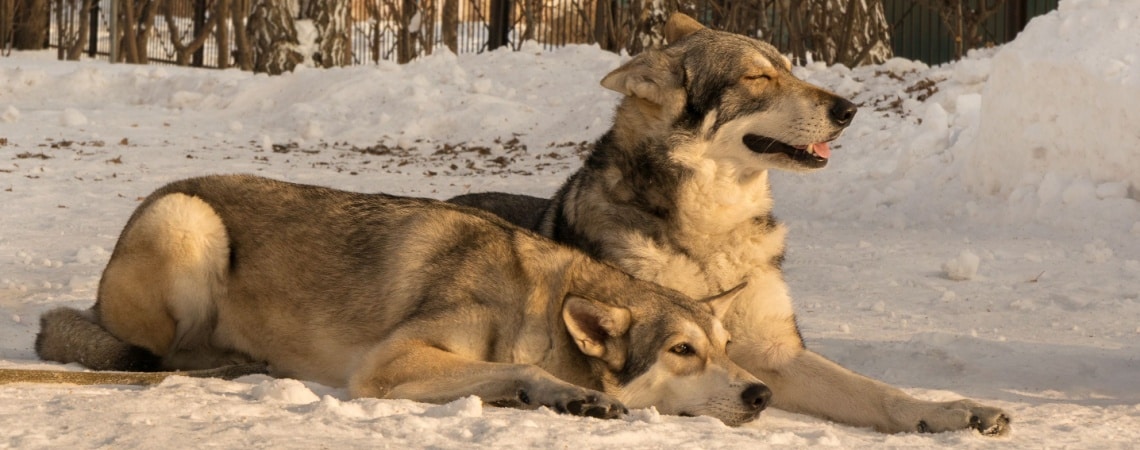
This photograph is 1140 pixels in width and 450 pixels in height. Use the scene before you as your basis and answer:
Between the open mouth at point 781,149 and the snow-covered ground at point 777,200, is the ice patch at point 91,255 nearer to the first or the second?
the snow-covered ground at point 777,200

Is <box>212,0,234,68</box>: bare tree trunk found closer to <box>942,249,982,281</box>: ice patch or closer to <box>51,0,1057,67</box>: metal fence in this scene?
<box>51,0,1057,67</box>: metal fence

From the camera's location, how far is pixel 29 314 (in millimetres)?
8109

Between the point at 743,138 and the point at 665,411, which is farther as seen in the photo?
the point at 743,138

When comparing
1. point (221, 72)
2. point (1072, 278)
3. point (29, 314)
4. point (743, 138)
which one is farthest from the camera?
point (221, 72)

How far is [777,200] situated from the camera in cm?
1338

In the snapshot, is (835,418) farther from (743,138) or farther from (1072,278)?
(1072,278)

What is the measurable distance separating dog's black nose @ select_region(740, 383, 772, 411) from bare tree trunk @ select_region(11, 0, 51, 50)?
2573cm

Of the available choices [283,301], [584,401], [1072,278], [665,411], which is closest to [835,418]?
[665,411]

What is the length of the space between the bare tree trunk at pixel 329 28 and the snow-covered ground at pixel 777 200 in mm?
2150

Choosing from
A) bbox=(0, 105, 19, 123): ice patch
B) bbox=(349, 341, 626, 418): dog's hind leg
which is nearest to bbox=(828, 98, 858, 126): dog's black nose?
bbox=(349, 341, 626, 418): dog's hind leg

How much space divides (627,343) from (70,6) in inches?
992

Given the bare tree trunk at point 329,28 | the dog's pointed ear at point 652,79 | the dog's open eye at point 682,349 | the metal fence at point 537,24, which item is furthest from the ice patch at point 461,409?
the bare tree trunk at point 329,28

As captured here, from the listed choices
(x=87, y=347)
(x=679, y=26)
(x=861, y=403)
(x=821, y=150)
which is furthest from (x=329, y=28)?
(x=861, y=403)

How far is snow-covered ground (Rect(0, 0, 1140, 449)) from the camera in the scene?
16.9ft
